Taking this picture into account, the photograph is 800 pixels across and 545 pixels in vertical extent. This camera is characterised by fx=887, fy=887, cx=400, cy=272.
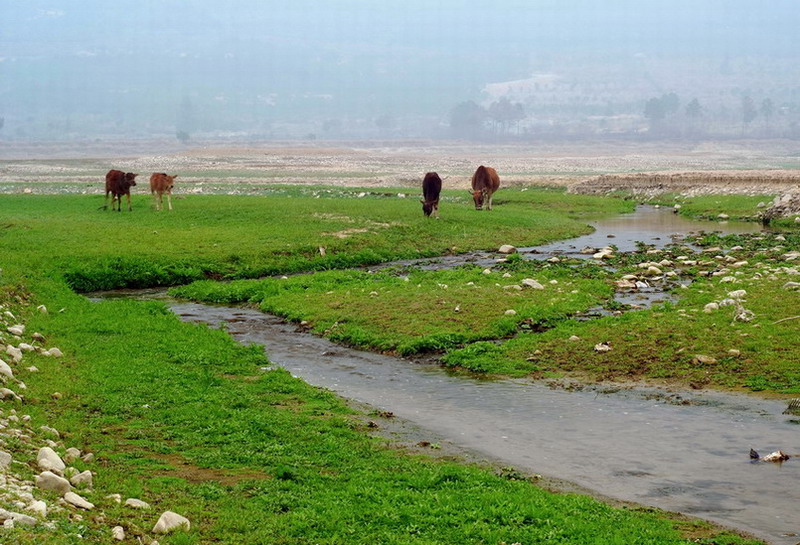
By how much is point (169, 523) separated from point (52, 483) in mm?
1357

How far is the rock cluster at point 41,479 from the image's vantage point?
8164 millimetres

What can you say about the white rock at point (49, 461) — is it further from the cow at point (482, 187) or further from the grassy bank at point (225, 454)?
the cow at point (482, 187)

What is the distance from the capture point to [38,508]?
8.20 metres

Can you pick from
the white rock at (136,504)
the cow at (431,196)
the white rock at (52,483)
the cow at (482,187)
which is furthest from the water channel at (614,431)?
the cow at (482,187)

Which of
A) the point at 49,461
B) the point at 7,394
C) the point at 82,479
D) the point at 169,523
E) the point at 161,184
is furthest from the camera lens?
the point at 161,184

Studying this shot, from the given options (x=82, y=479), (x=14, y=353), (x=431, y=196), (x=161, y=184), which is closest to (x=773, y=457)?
(x=82, y=479)

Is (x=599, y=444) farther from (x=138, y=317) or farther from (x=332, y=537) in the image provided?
(x=138, y=317)

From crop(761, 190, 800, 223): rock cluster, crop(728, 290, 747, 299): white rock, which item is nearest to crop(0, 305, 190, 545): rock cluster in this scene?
crop(728, 290, 747, 299): white rock

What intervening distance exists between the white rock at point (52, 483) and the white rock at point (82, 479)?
300 millimetres

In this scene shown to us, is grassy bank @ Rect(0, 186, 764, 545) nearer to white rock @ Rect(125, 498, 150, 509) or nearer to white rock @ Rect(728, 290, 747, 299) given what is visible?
white rock @ Rect(125, 498, 150, 509)

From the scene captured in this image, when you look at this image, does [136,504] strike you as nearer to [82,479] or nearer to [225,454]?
[82,479]

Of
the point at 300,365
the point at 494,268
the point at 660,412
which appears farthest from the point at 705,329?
the point at 494,268

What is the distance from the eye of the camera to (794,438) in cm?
1283

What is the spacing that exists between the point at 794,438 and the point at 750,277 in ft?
40.3
